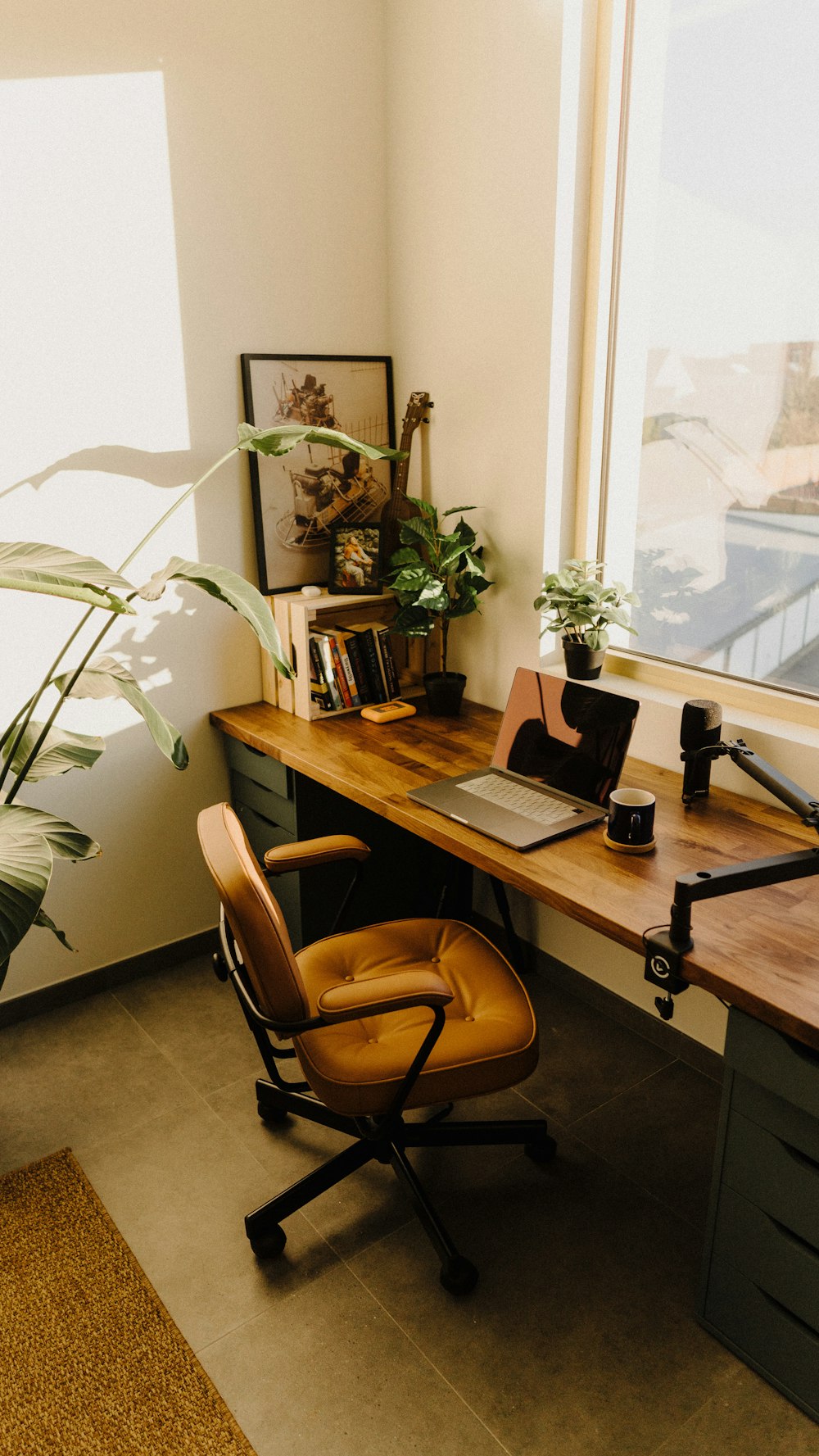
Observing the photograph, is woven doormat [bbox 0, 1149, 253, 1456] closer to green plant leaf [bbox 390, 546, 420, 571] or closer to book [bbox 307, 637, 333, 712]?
Answer: book [bbox 307, 637, 333, 712]

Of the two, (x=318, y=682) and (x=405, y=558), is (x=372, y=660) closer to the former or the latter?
(x=318, y=682)

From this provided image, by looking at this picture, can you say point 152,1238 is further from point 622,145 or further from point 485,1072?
point 622,145

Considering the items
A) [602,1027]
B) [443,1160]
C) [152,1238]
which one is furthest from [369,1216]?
[602,1027]

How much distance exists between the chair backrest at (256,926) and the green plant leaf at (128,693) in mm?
436

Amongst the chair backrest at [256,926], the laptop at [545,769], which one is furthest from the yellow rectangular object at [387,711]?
the chair backrest at [256,926]

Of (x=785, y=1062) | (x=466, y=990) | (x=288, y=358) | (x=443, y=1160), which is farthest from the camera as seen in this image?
(x=288, y=358)

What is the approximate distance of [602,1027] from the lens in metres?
2.67

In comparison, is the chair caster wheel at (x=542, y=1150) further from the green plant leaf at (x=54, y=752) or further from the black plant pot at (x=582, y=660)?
the green plant leaf at (x=54, y=752)

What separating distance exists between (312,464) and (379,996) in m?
1.76

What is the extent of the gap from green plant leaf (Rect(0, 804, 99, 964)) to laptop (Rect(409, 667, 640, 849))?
0.76 meters

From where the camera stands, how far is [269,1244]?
6.42 ft

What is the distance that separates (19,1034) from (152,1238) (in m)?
0.88

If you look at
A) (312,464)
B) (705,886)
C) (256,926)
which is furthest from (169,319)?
(705,886)

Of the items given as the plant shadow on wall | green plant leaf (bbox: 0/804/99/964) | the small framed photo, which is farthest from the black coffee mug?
the small framed photo
